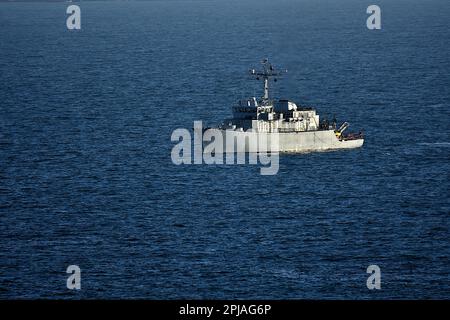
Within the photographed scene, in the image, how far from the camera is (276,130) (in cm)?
13875

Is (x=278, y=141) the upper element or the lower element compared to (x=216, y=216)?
upper

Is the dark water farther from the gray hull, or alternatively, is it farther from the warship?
the warship

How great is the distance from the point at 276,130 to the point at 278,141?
127 centimetres

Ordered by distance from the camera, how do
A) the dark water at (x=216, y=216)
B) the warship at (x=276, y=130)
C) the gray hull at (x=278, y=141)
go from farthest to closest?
the warship at (x=276, y=130)
the gray hull at (x=278, y=141)
the dark water at (x=216, y=216)

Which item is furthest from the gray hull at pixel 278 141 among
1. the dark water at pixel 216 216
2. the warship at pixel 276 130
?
the dark water at pixel 216 216

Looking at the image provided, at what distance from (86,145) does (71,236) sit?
1960 inches

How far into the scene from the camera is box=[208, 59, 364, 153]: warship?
5413 inches

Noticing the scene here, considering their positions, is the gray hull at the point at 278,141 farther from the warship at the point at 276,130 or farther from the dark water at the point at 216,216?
the dark water at the point at 216,216

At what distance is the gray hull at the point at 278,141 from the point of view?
137m

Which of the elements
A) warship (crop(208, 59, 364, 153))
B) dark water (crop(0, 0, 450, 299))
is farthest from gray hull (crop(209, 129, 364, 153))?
dark water (crop(0, 0, 450, 299))

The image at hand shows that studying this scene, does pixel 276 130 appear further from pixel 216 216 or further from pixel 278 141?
pixel 216 216

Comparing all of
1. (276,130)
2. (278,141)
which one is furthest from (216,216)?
(276,130)
